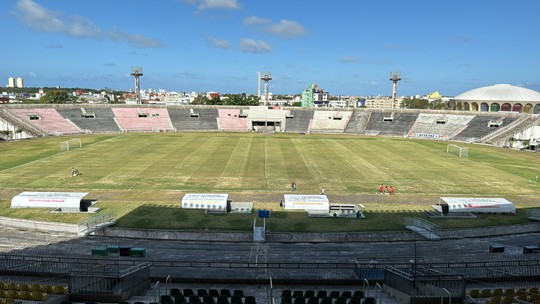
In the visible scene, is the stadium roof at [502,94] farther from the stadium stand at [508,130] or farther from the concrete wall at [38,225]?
the concrete wall at [38,225]

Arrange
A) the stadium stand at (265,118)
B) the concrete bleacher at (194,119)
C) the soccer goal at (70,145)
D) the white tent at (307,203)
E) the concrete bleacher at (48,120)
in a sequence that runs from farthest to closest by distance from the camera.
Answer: the stadium stand at (265,118) → the concrete bleacher at (194,119) → the concrete bleacher at (48,120) → the soccer goal at (70,145) → the white tent at (307,203)

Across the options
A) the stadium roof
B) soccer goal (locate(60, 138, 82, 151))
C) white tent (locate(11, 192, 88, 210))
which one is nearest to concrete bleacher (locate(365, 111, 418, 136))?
the stadium roof

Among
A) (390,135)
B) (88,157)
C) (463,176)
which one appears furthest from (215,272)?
(390,135)

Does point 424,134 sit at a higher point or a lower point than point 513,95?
lower

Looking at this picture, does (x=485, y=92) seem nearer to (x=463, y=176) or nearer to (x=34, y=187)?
(x=463, y=176)

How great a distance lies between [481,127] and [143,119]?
→ 83640 mm

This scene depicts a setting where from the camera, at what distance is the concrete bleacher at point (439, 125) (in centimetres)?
9086

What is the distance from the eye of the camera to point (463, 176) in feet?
158

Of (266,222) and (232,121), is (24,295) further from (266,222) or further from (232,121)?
(232,121)

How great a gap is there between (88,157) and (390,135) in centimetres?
6808

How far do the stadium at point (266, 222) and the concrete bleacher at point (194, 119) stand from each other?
16.0 metres

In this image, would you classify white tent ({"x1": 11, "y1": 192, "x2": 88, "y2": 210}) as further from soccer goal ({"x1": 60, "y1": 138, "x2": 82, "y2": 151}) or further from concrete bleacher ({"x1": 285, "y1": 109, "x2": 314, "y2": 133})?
concrete bleacher ({"x1": 285, "y1": 109, "x2": 314, "y2": 133})

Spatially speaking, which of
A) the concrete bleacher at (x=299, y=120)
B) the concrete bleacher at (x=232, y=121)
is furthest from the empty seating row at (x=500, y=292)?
the concrete bleacher at (x=232, y=121)

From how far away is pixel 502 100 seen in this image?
113 m
